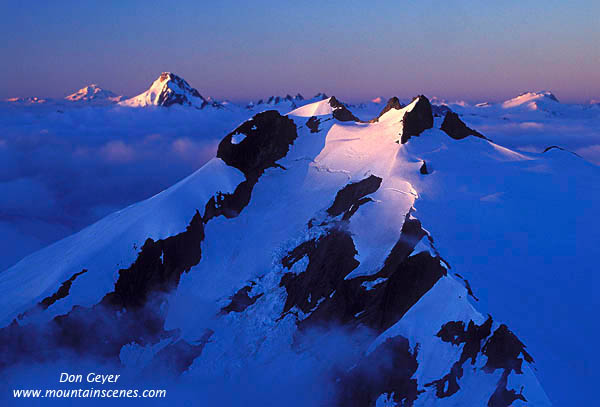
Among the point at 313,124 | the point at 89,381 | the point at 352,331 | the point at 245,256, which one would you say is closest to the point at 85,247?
the point at 89,381

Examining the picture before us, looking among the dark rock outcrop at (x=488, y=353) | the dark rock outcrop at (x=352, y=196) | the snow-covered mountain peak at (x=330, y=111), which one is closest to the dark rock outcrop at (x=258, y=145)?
the snow-covered mountain peak at (x=330, y=111)

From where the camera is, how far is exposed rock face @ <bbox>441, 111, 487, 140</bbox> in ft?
182

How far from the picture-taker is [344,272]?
40969 millimetres

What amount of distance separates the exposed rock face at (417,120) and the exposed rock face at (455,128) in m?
2.45

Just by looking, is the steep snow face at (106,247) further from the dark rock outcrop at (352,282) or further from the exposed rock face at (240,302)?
the dark rock outcrop at (352,282)

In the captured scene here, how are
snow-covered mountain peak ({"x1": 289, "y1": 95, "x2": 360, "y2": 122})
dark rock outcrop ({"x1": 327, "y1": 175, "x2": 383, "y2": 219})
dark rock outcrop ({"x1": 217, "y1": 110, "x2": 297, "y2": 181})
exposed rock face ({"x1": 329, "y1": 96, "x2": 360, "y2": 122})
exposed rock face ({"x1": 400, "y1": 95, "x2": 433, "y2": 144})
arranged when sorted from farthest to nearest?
snow-covered mountain peak ({"x1": 289, "y1": 95, "x2": 360, "y2": 122})
exposed rock face ({"x1": 329, "y1": 96, "x2": 360, "y2": 122})
dark rock outcrop ({"x1": 217, "y1": 110, "x2": 297, "y2": 181})
exposed rock face ({"x1": 400, "y1": 95, "x2": 433, "y2": 144})
dark rock outcrop ({"x1": 327, "y1": 175, "x2": 383, "y2": 219})

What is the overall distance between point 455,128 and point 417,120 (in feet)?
20.0

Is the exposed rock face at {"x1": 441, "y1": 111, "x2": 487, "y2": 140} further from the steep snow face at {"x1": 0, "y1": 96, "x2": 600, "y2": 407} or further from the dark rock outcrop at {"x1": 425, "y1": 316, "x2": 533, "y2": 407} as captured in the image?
the dark rock outcrop at {"x1": 425, "y1": 316, "x2": 533, "y2": 407}

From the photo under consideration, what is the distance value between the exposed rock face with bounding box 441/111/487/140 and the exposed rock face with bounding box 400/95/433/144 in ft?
8.04

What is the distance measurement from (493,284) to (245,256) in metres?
34.3

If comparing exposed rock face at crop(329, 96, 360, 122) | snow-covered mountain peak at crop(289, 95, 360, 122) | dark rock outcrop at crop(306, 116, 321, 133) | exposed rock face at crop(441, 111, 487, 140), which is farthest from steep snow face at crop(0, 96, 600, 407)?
snow-covered mountain peak at crop(289, 95, 360, 122)

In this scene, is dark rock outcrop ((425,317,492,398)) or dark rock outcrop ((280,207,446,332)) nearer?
dark rock outcrop ((425,317,492,398))

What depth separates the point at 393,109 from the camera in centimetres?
6819

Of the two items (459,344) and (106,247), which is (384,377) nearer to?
(459,344)
